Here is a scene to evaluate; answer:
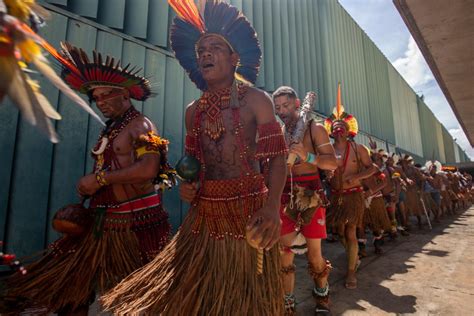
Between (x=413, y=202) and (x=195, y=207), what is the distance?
9535mm

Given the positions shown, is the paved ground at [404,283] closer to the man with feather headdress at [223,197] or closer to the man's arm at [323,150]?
the man's arm at [323,150]

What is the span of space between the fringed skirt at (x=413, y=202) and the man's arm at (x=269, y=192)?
29.8ft

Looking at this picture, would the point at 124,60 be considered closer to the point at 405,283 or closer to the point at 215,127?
the point at 215,127

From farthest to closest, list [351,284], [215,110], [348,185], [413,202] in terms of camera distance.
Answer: [413,202], [348,185], [351,284], [215,110]

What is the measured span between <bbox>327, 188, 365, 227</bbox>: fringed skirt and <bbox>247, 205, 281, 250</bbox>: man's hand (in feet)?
8.56

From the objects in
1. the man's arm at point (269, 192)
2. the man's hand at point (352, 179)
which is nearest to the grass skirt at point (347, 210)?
the man's hand at point (352, 179)

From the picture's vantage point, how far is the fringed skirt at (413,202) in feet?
29.3

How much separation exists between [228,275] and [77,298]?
3.83 ft

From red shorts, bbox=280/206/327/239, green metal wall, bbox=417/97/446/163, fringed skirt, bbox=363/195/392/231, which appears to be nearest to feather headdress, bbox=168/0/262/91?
red shorts, bbox=280/206/327/239

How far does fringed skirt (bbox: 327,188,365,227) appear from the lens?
3691 mm

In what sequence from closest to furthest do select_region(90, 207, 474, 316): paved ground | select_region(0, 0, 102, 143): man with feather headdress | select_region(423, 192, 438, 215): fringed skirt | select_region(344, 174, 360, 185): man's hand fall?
select_region(0, 0, 102, 143): man with feather headdress
select_region(90, 207, 474, 316): paved ground
select_region(344, 174, 360, 185): man's hand
select_region(423, 192, 438, 215): fringed skirt

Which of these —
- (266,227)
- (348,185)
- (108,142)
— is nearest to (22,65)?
(266,227)

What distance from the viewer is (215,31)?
5.96ft

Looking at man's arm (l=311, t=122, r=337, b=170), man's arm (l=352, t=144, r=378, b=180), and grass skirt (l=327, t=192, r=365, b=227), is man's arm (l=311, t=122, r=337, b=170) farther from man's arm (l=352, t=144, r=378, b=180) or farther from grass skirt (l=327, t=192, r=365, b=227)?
man's arm (l=352, t=144, r=378, b=180)
